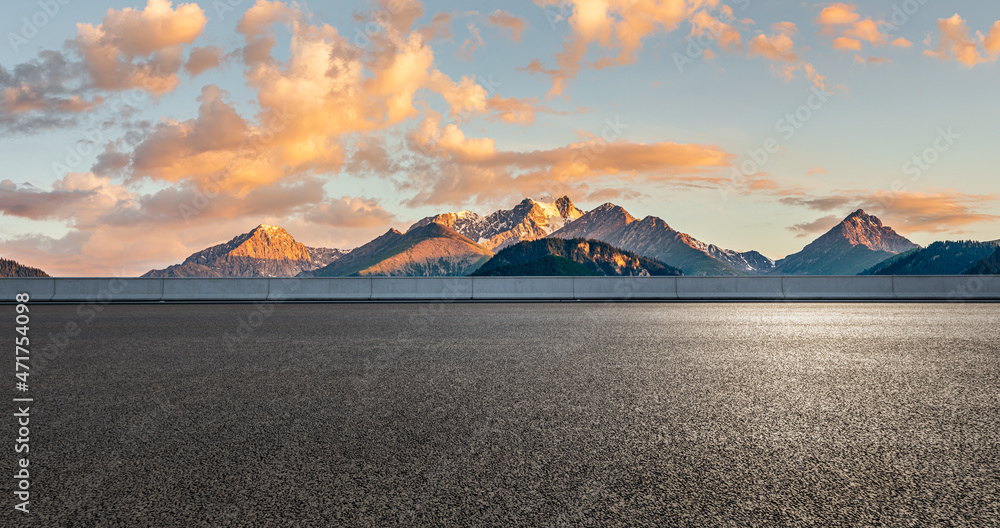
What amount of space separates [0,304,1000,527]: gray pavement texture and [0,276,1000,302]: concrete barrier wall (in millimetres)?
11874

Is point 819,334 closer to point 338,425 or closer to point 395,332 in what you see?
point 395,332

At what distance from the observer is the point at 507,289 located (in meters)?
22.8

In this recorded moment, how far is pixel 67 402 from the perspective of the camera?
629 centimetres

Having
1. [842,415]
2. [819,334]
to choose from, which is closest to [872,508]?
[842,415]

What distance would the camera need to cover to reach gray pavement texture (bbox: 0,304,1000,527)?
136 inches

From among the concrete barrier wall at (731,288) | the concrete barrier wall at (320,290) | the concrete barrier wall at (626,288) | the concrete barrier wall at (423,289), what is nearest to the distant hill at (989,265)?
the concrete barrier wall at (731,288)

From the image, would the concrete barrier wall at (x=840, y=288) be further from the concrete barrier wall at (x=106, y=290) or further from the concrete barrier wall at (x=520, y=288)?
the concrete barrier wall at (x=106, y=290)

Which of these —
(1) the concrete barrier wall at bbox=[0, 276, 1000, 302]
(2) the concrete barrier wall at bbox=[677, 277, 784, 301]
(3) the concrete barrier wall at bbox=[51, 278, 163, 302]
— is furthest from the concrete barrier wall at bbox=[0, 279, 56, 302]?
(2) the concrete barrier wall at bbox=[677, 277, 784, 301]

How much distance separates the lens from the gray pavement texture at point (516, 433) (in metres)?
3.46

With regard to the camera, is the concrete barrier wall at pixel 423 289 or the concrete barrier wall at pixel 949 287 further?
the concrete barrier wall at pixel 423 289

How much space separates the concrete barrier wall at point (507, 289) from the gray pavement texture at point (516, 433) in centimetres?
1187

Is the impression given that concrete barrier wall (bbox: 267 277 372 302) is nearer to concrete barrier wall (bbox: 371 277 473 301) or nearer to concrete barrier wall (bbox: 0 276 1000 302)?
concrete barrier wall (bbox: 0 276 1000 302)

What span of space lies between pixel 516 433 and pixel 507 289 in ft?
58.6

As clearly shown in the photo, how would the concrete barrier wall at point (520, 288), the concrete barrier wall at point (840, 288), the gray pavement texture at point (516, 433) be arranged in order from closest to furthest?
1. the gray pavement texture at point (516, 433)
2. the concrete barrier wall at point (840, 288)
3. the concrete barrier wall at point (520, 288)
